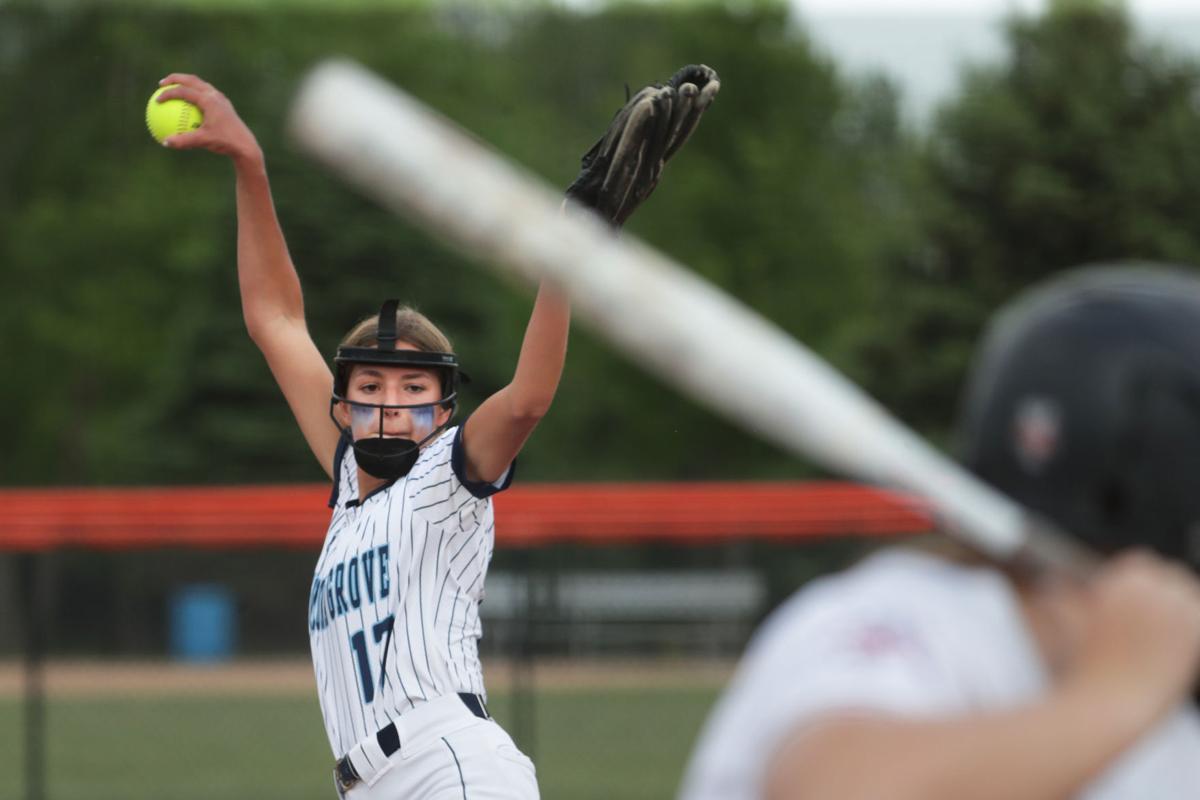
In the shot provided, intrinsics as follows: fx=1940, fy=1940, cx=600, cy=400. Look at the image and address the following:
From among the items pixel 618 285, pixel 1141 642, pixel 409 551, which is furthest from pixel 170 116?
pixel 1141 642

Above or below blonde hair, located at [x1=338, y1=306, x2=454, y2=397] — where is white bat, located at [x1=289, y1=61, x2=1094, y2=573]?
above

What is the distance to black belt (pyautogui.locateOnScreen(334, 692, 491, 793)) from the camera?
4.45m

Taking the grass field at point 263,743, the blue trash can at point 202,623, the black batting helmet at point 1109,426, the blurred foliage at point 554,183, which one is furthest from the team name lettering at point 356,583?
the blurred foliage at point 554,183

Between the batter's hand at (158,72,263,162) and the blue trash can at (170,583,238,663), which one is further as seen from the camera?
the blue trash can at (170,583,238,663)

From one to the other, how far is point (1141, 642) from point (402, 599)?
302cm

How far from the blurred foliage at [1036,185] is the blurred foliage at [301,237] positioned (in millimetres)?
1087

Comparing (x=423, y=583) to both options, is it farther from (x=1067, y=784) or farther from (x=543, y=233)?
(x=1067, y=784)

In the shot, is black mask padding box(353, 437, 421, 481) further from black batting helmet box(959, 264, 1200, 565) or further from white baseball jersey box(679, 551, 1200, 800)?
black batting helmet box(959, 264, 1200, 565)

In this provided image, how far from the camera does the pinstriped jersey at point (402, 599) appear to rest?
4438mm

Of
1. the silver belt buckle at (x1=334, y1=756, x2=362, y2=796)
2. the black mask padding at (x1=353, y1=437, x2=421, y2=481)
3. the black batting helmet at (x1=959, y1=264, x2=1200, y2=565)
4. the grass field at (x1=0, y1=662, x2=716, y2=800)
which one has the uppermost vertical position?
the black batting helmet at (x1=959, y1=264, x2=1200, y2=565)

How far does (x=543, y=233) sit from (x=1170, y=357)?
1.88ft

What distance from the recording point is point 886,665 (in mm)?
1615

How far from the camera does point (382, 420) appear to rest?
464cm

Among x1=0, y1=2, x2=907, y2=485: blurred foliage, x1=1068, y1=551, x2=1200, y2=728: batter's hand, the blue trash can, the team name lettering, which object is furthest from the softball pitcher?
x1=0, y1=2, x2=907, y2=485: blurred foliage
